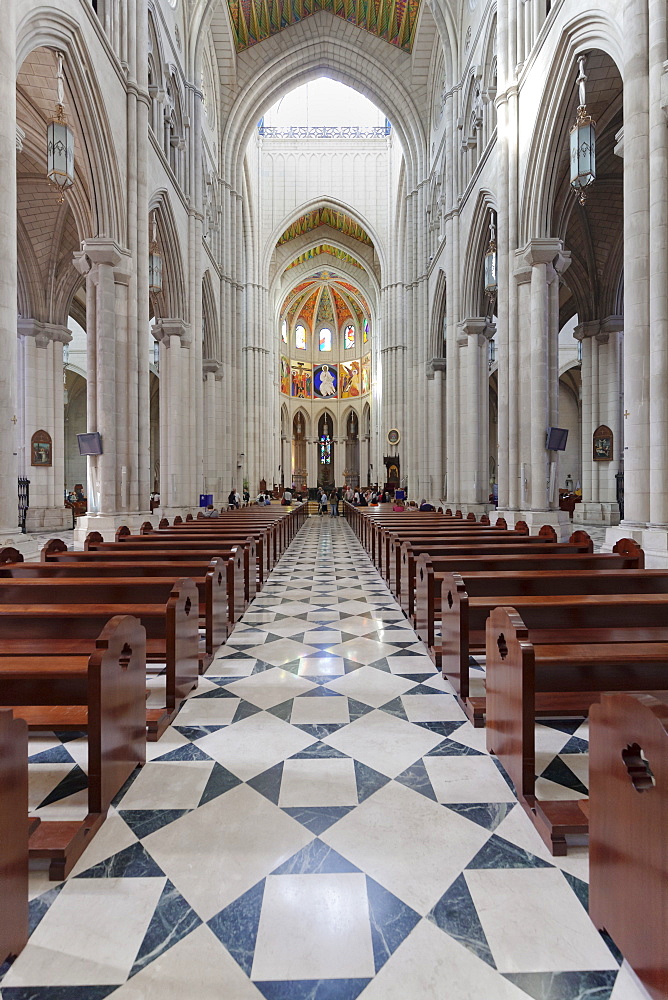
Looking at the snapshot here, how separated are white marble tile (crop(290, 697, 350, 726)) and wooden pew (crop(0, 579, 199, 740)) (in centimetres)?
78

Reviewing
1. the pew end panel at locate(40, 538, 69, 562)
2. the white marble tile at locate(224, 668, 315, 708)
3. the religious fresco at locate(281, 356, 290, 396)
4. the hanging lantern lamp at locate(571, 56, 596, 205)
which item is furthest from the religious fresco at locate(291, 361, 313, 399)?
the white marble tile at locate(224, 668, 315, 708)

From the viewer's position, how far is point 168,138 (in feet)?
43.9

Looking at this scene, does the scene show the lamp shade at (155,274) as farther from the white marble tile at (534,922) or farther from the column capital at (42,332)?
the white marble tile at (534,922)

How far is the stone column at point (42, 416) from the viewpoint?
52.8 ft

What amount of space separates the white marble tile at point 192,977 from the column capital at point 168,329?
48.6 feet

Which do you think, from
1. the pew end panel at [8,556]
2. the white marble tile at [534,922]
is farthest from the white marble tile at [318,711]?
the pew end panel at [8,556]

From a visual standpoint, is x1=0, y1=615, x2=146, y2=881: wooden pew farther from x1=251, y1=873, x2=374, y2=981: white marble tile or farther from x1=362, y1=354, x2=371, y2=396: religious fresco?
x1=362, y1=354, x2=371, y2=396: religious fresco

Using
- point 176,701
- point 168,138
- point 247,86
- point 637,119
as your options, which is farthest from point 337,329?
point 176,701

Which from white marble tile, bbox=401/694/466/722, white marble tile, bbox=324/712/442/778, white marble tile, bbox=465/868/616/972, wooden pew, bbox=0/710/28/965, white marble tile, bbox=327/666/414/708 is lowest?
white marble tile, bbox=465/868/616/972

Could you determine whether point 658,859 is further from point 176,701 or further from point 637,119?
point 637,119

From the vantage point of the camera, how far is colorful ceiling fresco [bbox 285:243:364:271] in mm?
37375

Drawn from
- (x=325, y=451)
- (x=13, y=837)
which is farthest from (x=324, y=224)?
(x=13, y=837)

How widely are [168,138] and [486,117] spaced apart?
7238mm

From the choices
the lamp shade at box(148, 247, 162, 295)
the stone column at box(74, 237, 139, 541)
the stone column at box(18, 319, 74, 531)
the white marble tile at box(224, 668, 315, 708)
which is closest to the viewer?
the white marble tile at box(224, 668, 315, 708)
